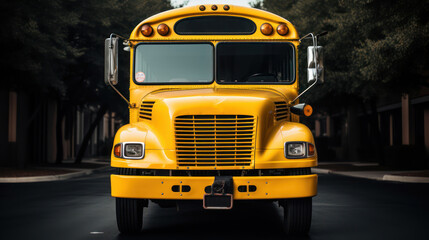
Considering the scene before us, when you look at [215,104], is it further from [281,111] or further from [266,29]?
[266,29]

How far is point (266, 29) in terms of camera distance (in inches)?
324

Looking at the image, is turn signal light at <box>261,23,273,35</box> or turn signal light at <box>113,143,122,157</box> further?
turn signal light at <box>261,23,273,35</box>

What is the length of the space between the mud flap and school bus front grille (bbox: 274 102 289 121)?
123 cm

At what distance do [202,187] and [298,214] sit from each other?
134 centimetres

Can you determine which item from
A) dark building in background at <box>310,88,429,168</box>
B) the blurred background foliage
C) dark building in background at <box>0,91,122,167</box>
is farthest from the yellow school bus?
dark building in background at <box>0,91,122,167</box>

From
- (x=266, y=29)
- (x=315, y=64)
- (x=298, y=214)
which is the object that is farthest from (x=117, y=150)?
(x=315, y=64)

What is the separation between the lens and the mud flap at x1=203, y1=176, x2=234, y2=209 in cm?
673

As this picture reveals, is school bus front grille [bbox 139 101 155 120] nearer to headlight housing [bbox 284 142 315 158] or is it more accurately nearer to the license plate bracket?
the license plate bracket

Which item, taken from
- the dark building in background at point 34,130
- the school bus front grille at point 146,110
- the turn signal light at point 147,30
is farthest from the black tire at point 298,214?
the dark building in background at point 34,130

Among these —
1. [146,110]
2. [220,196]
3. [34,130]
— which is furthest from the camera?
[34,130]

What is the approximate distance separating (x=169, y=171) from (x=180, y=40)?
2.19m

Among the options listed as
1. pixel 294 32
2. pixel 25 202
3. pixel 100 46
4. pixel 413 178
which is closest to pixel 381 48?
pixel 413 178

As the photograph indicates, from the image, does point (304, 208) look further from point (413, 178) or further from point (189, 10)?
point (413, 178)

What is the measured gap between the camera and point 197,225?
871 centimetres
